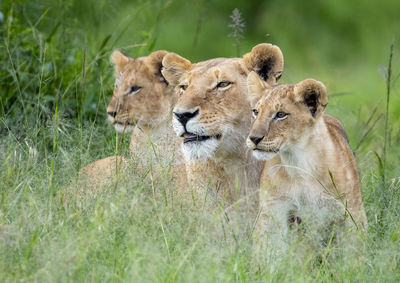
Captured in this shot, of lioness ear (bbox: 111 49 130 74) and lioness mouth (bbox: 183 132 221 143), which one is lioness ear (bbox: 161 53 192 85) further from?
lioness ear (bbox: 111 49 130 74)

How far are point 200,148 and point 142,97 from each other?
1071 mm

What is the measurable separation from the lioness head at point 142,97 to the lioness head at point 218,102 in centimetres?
63

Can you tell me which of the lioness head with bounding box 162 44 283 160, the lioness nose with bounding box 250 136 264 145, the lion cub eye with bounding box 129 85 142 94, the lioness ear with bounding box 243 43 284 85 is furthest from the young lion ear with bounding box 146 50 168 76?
the lioness nose with bounding box 250 136 264 145

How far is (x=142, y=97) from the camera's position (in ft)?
15.2

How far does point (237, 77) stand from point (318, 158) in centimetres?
53

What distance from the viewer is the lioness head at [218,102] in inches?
143

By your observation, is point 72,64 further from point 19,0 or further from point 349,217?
point 349,217

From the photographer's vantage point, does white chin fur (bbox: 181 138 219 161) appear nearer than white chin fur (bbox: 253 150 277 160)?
No

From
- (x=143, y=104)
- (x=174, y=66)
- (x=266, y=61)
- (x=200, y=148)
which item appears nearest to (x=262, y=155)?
(x=200, y=148)

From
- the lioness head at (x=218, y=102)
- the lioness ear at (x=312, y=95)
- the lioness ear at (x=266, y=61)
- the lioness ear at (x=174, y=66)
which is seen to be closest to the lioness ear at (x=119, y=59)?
the lioness ear at (x=174, y=66)

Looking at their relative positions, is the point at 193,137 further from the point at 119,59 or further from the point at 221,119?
the point at 119,59

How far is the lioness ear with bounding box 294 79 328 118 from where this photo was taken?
11.6 ft

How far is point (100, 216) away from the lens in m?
3.12

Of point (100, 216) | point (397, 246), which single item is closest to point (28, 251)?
point (100, 216)
